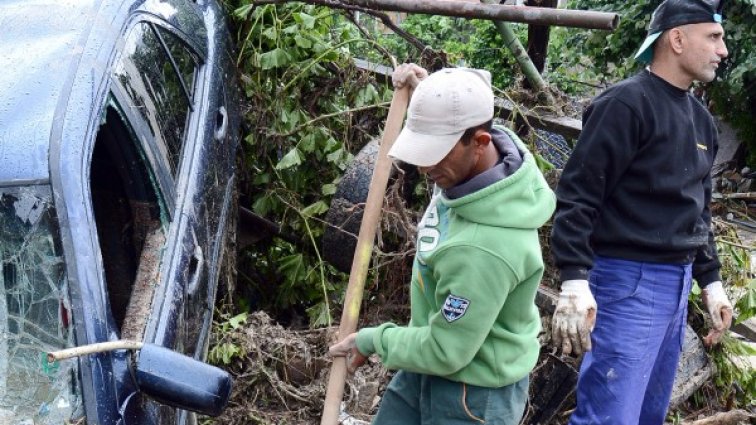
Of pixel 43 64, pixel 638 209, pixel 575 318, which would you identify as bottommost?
pixel 575 318

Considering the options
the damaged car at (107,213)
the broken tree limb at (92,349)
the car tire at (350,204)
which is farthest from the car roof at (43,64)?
the car tire at (350,204)

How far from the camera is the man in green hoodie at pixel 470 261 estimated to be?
2.11m

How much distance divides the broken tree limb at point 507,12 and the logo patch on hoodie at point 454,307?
1.75m

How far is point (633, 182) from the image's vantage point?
10.0 feet

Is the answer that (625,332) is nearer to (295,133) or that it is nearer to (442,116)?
(442,116)

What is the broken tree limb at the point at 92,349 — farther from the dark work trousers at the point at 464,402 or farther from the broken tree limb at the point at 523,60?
the broken tree limb at the point at 523,60

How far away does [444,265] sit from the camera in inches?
84.1

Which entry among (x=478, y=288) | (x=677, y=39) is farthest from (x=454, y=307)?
(x=677, y=39)

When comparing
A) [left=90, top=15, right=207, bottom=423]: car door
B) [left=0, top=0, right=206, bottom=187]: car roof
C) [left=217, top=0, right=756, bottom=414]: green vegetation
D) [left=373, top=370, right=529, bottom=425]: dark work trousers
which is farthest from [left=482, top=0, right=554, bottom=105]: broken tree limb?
[left=373, top=370, right=529, bottom=425]: dark work trousers

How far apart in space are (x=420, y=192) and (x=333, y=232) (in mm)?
416

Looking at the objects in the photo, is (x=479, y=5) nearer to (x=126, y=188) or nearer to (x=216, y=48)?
(x=216, y=48)

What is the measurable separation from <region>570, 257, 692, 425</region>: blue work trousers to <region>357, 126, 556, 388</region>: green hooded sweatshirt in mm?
798

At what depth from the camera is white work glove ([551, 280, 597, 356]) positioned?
2881 millimetres

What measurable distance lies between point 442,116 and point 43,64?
1154mm
